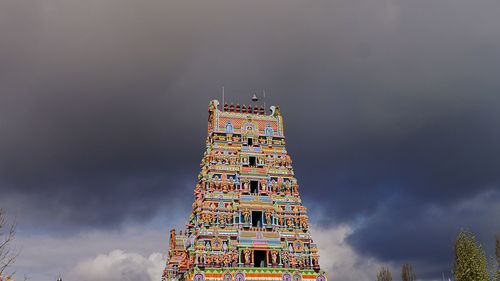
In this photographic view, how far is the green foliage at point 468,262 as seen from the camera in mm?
56344

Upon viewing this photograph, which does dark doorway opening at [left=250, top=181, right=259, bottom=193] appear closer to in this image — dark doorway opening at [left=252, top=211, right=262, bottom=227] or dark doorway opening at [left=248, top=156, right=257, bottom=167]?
dark doorway opening at [left=248, top=156, right=257, bottom=167]

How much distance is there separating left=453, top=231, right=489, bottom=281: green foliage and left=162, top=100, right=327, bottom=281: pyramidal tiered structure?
20872mm

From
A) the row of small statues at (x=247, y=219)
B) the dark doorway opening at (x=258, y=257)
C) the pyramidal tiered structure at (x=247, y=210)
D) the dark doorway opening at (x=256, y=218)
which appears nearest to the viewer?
the pyramidal tiered structure at (x=247, y=210)

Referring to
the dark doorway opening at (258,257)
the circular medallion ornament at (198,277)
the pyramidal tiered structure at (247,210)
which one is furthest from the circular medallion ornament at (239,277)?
the dark doorway opening at (258,257)

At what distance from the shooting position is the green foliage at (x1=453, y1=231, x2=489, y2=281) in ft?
185

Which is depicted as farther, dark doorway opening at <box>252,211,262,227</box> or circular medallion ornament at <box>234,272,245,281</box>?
dark doorway opening at <box>252,211,262,227</box>

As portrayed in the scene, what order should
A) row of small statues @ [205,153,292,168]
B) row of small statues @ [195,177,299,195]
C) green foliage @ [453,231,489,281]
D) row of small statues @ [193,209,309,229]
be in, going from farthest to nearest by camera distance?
row of small statues @ [205,153,292,168] < row of small statues @ [195,177,299,195] < row of small statues @ [193,209,309,229] < green foliage @ [453,231,489,281]

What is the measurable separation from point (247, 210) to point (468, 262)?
101 ft

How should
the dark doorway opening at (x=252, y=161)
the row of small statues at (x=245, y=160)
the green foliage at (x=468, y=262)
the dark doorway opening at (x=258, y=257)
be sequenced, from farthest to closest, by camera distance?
the dark doorway opening at (x=252, y=161)
the row of small statues at (x=245, y=160)
the dark doorway opening at (x=258, y=257)
the green foliage at (x=468, y=262)

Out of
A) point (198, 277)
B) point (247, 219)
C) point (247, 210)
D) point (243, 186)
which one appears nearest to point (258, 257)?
point (247, 219)

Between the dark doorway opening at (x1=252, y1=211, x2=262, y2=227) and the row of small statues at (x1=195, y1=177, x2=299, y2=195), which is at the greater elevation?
the row of small statues at (x1=195, y1=177, x2=299, y2=195)

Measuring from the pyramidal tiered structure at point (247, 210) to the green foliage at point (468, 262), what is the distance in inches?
822

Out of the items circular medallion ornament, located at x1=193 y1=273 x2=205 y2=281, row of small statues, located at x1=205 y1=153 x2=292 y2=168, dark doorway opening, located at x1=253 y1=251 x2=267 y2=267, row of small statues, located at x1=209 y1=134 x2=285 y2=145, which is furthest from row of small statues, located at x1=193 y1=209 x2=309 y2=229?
row of small statues, located at x1=209 y1=134 x2=285 y2=145

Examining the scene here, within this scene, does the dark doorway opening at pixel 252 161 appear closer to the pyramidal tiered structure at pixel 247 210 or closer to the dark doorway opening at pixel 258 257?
the pyramidal tiered structure at pixel 247 210
